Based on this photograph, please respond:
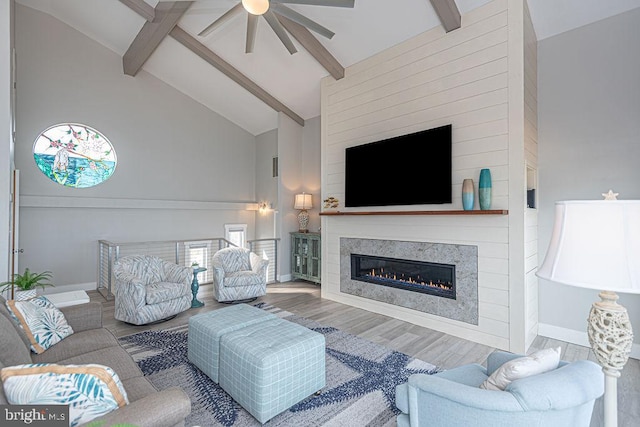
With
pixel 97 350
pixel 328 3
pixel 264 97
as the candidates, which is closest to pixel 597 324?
pixel 97 350

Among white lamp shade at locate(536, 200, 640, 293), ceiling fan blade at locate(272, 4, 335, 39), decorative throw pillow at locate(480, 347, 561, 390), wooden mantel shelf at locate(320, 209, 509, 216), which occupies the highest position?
ceiling fan blade at locate(272, 4, 335, 39)

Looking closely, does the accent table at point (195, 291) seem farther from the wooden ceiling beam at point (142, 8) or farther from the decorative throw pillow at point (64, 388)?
the wooden ceiling beam at point (142, 8)

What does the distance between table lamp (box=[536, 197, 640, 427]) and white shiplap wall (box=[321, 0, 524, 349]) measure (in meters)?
1.96

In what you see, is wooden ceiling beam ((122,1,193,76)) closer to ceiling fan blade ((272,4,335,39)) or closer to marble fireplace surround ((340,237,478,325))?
ceiling fan blade ((272,4,335,39))

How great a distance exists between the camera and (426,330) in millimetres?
3568

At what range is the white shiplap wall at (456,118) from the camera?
3094 mm

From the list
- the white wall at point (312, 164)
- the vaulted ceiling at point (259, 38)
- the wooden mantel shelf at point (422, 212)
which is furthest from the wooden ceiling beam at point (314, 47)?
the wooden mantel shelf at point (422, 212)

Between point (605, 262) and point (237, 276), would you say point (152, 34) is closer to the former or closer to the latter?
point (237, 276)

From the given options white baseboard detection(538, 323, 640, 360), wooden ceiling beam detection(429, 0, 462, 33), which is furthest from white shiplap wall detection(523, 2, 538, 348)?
wooden ceiling beam detection(429, 0, 462, 33)

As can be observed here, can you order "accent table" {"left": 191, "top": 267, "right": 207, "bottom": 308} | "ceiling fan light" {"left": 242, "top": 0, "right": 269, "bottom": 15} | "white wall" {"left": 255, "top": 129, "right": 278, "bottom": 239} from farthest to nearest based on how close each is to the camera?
"white wall" {"left": 255, "top": 129, "right": 278, "bottom": 239} → "accent table" {"left": 191, "top": 267, "right": 207, "bottom": 308} → "ceiling fan light" {"left": 242, "top": 0, "right": 269, "bottom": 15}

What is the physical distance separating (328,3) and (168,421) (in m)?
3.39

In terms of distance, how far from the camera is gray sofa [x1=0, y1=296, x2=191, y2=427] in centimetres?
113

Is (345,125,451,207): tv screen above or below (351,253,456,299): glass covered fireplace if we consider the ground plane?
above

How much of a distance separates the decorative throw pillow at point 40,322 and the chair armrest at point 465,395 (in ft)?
7.70
